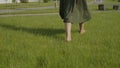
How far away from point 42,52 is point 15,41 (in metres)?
1.90

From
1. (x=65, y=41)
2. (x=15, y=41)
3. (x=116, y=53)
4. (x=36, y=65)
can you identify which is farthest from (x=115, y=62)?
(x=15, y=41)

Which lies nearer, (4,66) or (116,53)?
(4,66)

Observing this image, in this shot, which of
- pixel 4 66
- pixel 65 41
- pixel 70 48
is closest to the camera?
pixel 4 66

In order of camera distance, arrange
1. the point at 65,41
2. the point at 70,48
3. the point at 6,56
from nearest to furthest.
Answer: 1. the point at 6,56
2. the point at 70,48
3. the point at 65,41

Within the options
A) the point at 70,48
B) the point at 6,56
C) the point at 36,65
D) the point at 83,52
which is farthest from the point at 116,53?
the point at 6,56

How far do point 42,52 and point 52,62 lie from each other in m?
0.94

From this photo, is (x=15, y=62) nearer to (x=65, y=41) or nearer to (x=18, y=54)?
(x=18, y=54)

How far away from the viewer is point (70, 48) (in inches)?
244

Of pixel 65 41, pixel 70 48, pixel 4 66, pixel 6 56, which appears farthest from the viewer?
pixel 65 41

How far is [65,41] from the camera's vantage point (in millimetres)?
7258

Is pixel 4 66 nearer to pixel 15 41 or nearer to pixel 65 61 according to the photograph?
pixel 65 61

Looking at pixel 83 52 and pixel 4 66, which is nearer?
pixel 4 66

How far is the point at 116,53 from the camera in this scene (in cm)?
557

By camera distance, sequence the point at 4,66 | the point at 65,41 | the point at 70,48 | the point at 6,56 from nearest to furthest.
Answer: the point at 4,66 → the point at 6,56 → the point at 70,48 → the point at 65,41
